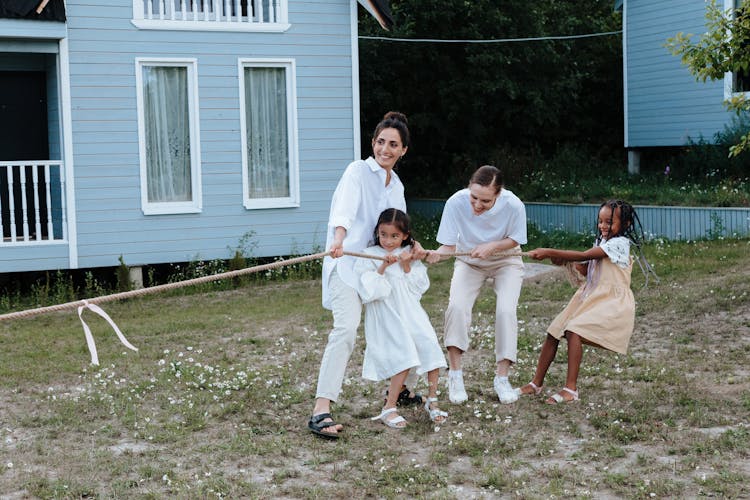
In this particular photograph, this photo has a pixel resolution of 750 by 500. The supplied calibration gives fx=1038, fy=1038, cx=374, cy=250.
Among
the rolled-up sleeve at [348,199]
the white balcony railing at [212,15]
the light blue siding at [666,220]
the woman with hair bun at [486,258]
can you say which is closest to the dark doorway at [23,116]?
the white balcony railing at [212,15]

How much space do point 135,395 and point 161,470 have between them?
1.94 metres

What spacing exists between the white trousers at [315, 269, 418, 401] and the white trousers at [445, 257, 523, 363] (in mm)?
863

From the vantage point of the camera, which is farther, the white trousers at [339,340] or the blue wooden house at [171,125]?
the blue wooden house at [171,125]

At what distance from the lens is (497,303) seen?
7000 millimetres

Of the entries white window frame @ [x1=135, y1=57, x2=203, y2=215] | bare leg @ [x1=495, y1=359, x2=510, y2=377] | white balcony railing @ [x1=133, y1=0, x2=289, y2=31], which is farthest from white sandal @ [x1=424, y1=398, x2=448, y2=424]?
white balcony railing @ [x1=133, y1=0, x2=289, y2=31]

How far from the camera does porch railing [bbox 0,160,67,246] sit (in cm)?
1300

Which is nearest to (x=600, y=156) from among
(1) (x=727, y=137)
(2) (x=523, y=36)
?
(2) (x=523, y=36)

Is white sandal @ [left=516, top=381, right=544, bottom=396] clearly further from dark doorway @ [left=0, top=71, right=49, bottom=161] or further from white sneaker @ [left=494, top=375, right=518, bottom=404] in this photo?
dark doorway @ [left=0, top=71, right=49, bottom=161]

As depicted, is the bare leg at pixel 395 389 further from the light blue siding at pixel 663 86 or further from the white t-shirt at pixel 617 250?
the light blue siding at pixel 663 86

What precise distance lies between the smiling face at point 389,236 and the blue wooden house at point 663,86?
14.3m

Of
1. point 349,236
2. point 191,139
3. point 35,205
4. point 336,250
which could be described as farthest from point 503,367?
point 191,139

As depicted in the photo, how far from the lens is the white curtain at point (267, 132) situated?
48.0 feet

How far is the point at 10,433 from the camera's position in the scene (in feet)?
21.8

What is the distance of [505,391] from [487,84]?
59.1 ft
